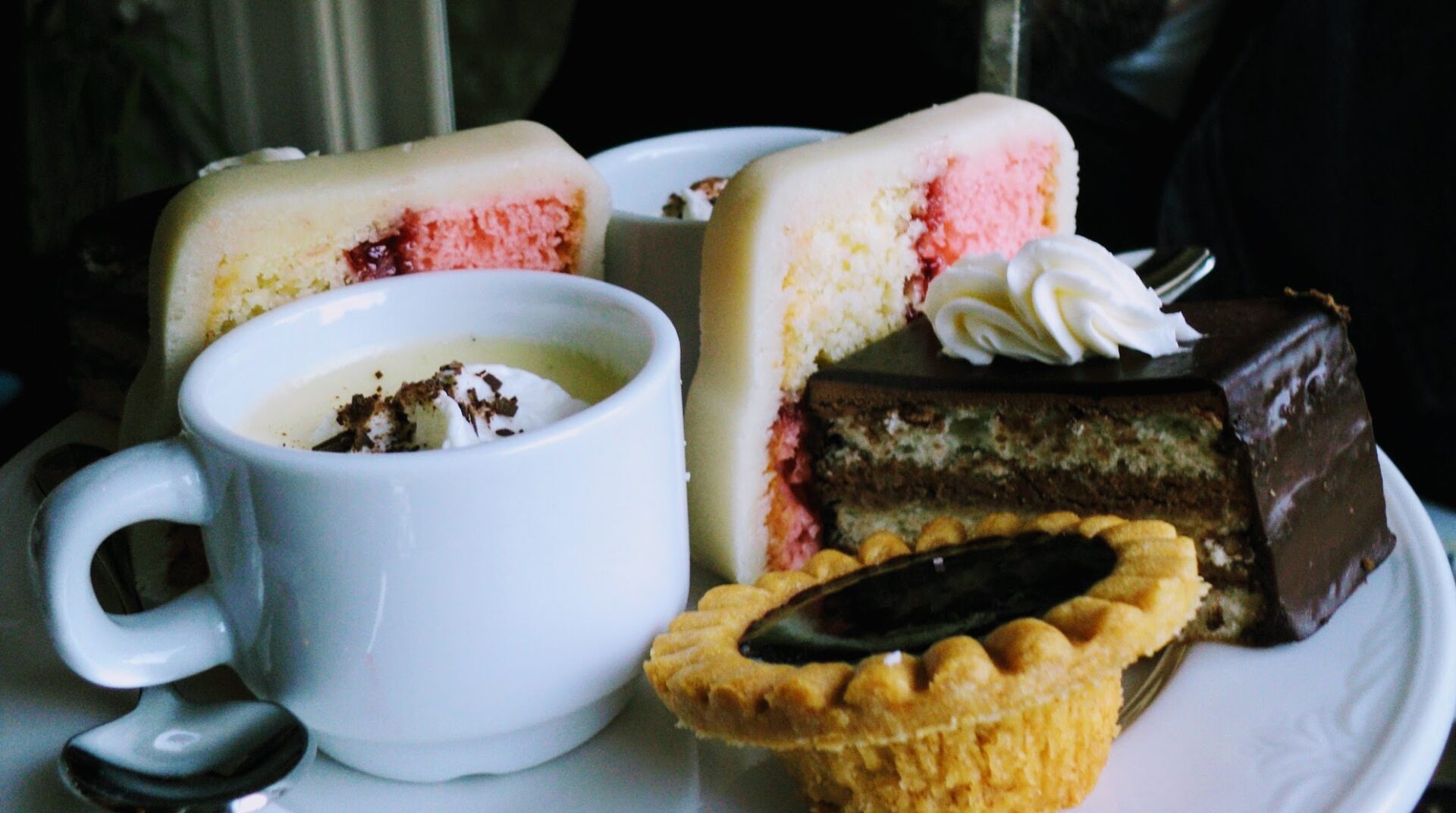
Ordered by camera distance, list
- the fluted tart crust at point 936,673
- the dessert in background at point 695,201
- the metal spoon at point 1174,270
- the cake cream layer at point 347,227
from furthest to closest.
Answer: the metal spoon at point 1174,270, the dessert in background at point 695,201, the cake cream layer at point 347,227, the fluted tart crust at point 936,673

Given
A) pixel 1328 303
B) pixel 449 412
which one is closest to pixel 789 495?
pixel 449 412

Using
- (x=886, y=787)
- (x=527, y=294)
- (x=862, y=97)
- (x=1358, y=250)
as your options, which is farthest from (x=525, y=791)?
(x=1358, y=250)

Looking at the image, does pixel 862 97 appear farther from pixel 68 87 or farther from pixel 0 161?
Answer: pixel 0 161

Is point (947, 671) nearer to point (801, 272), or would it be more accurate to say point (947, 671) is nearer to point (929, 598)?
point (929, 598)

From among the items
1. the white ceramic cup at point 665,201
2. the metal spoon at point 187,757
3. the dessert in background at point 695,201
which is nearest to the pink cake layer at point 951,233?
the white ceramic cup at point 665,201

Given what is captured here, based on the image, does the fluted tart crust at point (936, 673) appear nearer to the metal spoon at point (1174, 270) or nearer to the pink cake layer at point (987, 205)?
the pink cake layer at point (987, 205)

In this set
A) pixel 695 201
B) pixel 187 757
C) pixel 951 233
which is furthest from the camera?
pixel 695 201
